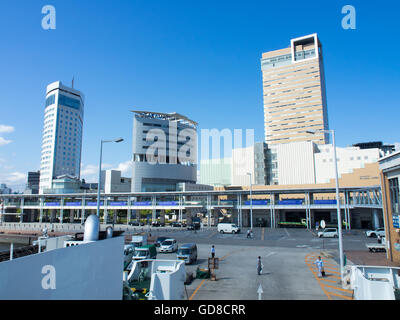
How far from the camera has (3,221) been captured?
8594 centimetres

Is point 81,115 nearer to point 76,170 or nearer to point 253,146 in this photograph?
point 76,170

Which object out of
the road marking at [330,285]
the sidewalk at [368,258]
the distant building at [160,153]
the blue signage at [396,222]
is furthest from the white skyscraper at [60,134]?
the blue signage at [396,222]

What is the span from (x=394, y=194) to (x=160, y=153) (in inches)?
3127

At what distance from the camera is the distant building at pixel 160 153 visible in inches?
3610

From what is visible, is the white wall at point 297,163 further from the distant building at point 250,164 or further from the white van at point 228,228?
the white van at point 228,228

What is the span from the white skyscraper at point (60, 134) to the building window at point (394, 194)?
13257cm

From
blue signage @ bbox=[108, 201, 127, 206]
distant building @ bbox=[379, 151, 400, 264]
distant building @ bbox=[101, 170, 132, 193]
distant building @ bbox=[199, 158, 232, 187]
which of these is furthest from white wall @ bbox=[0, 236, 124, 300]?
distant building @ bbox=[199, 158, 232, 187]

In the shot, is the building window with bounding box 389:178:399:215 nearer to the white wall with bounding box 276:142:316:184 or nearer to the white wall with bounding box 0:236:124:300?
the white wall with bounding box 0:236:124:300

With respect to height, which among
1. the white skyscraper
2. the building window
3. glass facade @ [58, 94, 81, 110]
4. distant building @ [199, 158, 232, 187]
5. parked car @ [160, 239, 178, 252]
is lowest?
parked car @ [160, 239, 178, 252]

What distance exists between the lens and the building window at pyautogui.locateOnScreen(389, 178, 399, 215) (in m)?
23.0

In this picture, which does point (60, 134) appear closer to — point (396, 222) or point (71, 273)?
point (396, 222)

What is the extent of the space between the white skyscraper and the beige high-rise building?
339 ft

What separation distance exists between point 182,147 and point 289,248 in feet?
243

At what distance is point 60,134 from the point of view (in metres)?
136
